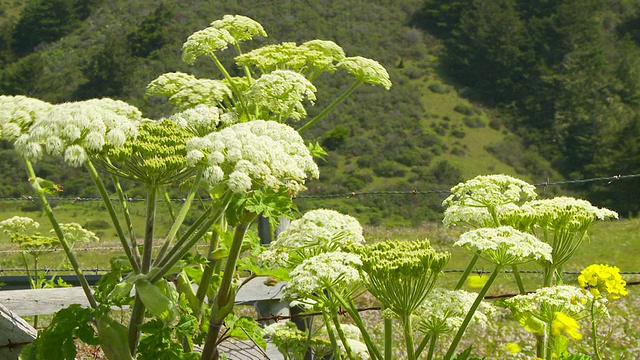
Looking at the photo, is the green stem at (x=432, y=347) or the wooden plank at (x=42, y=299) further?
the wooden plank at (x=42, y=299)

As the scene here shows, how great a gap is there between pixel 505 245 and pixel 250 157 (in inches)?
36.7

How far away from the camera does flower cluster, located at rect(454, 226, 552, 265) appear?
112 inches

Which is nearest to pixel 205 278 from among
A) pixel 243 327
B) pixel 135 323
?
pixel 243 327

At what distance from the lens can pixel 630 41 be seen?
128 meters

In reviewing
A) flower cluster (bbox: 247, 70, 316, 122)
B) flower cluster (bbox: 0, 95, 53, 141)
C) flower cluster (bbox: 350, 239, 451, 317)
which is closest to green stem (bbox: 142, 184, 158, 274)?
flower cluster (bbox: 0, 95, 53, 141)

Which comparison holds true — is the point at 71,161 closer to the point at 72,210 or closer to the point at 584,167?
the point at 72,210

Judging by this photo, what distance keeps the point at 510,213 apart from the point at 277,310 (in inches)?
100

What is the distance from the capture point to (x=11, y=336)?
3344mm

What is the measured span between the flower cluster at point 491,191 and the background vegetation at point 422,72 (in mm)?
81792

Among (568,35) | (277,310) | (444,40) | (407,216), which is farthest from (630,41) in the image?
(277,310)

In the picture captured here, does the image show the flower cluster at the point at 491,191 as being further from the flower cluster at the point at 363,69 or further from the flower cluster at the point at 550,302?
the flower cluster at the point at 363,69

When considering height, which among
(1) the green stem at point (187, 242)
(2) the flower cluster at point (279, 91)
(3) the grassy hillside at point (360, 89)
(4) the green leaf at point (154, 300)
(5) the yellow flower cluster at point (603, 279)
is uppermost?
(2) the flower cluster at point (279, 91)

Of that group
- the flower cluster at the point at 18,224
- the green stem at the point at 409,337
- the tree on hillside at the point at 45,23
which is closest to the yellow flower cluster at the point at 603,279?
the green stem at the point at 409,337

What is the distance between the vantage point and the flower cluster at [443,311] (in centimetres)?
293
